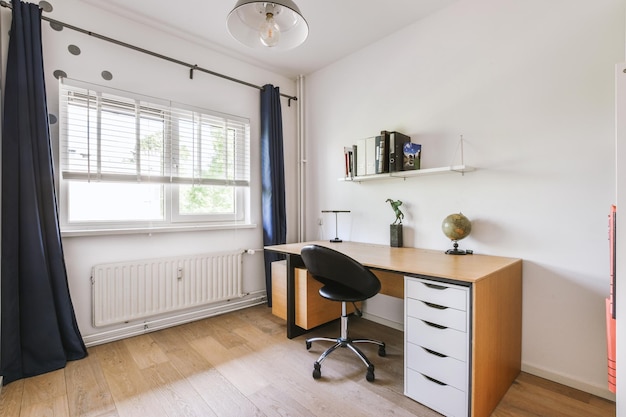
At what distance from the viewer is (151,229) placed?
258 cm

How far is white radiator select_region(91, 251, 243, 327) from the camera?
237cm

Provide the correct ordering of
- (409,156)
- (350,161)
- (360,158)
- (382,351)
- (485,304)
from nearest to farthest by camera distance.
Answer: (485,304)
(382,351)
(409,156)
(360,158)
(350,161)

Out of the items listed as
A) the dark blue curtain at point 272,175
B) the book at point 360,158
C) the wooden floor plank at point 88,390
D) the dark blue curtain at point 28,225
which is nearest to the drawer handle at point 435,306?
the book at point 360,158

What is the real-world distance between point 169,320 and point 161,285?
343 millimetres

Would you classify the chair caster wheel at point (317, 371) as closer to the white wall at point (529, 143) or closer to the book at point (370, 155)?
the white wall at point (529, 143)

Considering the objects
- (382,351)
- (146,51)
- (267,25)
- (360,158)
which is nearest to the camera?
(267,25)

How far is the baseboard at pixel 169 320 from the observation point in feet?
7.82

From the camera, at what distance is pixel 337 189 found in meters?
3.21

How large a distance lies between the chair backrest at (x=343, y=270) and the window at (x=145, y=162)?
1.48m

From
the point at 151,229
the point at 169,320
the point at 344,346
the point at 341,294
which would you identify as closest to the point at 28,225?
the point at 151,229

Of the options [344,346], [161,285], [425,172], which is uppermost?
[425,172]

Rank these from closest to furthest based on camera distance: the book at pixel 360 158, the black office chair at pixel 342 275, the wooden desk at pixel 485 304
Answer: the wooden desk at pixel 485 304 → the black office chair at pixel 342 275 → the book at pixel 360 158

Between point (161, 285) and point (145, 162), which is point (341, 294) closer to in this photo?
point (161, 285)

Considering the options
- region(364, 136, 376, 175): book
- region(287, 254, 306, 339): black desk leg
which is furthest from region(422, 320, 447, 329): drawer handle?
region(364, 136, 376, 175): book
